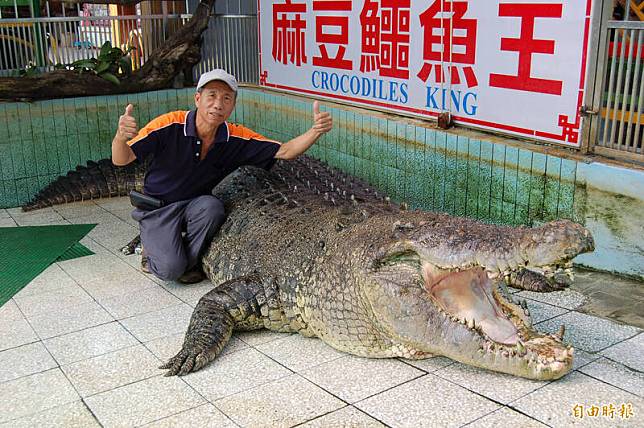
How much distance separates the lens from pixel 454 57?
430cm

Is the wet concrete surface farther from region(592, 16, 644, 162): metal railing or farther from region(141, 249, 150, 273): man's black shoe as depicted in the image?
region(141, 249, 150, 273): man's black shoe

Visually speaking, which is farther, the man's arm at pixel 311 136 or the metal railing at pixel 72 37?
the metal railing at pixel 72 37

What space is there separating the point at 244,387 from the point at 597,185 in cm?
217

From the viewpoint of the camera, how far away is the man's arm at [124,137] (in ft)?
10.9

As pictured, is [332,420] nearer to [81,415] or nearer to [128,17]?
[81,415]

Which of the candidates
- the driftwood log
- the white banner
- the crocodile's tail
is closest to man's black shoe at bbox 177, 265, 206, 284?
the crocodile's tail

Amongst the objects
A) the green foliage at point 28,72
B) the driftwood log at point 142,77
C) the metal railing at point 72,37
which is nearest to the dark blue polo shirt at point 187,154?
the driftwood log at point 142,77

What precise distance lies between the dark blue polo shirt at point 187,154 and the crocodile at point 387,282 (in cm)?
36

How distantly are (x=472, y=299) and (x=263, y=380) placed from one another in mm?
899

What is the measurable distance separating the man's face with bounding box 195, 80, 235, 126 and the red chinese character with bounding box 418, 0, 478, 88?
1490mm

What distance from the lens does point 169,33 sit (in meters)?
6.58

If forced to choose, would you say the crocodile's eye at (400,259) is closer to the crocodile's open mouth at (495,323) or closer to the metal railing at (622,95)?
the crocodile's open mouth at (495,323)

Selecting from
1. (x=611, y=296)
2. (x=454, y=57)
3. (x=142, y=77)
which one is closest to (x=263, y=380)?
(x=611, y=296)

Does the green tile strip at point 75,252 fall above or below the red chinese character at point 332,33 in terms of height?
below
